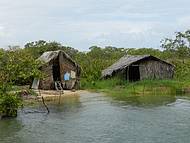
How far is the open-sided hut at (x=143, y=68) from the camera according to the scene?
127ft

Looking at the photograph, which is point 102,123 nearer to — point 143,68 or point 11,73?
point 11,73

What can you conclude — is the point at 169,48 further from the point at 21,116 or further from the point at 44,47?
the point at 21,116

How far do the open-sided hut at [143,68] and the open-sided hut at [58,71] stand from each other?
141 inches

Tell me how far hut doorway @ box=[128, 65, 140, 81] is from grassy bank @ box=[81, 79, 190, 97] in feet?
10.1

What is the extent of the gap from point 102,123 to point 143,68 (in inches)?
753

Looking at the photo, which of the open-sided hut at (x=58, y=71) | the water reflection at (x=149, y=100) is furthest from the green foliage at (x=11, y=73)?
the open-sided hut at (x=58, y=71)

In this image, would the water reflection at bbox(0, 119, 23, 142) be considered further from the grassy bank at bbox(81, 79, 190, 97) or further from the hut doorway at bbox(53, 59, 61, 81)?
the hut doorway at bbox(53, 59, 61, 81)

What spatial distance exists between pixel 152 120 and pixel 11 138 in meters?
7.13

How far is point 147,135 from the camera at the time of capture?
17.7 metres

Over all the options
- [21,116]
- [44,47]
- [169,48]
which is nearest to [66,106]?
[21,116]

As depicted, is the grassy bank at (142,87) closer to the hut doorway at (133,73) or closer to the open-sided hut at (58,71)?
the open-sided hut at (58,71)

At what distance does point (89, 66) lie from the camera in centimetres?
4278

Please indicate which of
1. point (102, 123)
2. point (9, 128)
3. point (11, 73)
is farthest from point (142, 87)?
point (9, 128)

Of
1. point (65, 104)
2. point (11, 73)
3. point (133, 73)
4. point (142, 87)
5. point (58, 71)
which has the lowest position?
point (65, 104)
